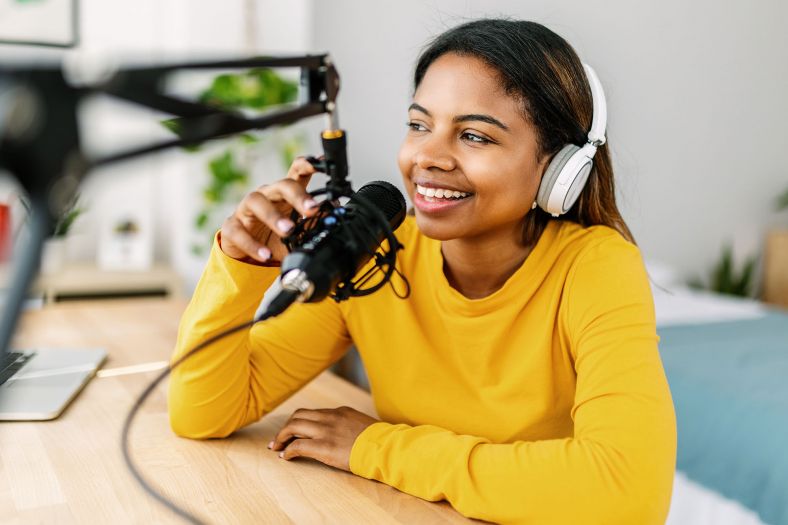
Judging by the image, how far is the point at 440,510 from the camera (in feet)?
2.67

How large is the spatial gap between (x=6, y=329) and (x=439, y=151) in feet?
2.31

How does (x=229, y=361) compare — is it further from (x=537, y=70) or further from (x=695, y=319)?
(x=695, y=319)

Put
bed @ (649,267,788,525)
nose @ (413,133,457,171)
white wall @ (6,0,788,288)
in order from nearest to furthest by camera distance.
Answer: nose @ (413,133,457,171), bed @ (649,267,788,525), white wall @ (6,0,788,288)

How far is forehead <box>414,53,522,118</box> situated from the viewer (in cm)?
101

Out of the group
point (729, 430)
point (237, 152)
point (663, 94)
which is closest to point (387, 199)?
point (729, 430)

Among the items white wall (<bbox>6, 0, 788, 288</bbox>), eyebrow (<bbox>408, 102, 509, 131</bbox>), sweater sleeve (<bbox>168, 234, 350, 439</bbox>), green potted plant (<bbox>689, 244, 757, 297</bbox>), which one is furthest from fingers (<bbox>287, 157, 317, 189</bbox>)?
green potted plant (<bbox>689, 244, 757, 297</bbox>)

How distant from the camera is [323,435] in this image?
920 millimetres

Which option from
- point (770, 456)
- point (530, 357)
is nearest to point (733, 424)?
point (770, 456)

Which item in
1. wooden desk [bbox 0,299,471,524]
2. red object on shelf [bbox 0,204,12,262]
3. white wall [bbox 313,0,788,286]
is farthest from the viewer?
white wall [bbox 313,0,788,286]

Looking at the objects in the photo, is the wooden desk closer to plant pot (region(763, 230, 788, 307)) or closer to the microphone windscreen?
the microphone windscreen

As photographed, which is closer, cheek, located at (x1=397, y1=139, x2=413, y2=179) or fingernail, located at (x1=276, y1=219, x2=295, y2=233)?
fingernail, located at (x1=276, y1=219, x2=295, y2=233)

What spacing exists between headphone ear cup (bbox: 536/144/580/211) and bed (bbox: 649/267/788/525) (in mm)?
481

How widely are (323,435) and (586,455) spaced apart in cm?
32

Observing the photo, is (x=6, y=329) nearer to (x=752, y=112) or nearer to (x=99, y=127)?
(x=99, y=127)
